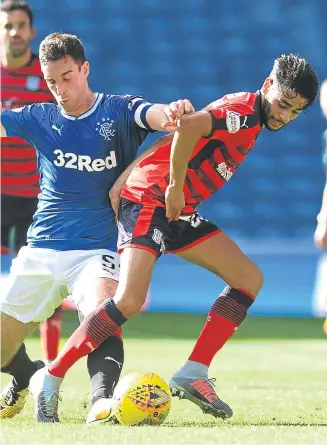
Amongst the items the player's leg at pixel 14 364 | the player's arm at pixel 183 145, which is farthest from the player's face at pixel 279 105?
the player's leg at pixel 14 364

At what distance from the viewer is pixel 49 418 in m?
5.08

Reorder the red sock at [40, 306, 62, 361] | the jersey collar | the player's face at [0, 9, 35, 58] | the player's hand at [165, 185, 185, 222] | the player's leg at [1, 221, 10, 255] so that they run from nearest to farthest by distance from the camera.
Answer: the player's hand at [165, 185, 185, 222], the jersey collar, the red sock at [40, 306, 62, 361], the player's face at [0, 9, 35, 58], the player's leg at [1, 221, 10, 255]

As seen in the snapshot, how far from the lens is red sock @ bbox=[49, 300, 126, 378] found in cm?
504

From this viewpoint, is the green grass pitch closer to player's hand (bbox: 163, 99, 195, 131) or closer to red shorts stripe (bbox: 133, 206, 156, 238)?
red shorts stripe (bbox: 133, 206, 156, 238)

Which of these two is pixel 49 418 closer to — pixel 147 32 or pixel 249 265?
pixel 249 265

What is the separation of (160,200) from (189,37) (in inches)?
394

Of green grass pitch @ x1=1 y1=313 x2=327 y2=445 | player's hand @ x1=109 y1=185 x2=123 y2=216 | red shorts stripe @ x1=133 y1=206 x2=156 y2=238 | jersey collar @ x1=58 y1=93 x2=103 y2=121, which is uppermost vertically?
jersey collar @ x1=58 y1=93 x2=103 y2=121

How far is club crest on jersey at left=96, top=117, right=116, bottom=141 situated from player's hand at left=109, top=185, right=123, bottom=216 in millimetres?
256

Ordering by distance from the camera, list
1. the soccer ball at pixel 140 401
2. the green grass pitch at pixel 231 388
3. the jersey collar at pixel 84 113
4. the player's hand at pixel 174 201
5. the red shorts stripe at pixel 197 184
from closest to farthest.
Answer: the green grass pitch at pixel 231 388
the soccer ball at pixel 140 401
the player's hand at pixel 174 201
the red shorts stripe at pixel 197 184
the jersey collar at pixel 84 113

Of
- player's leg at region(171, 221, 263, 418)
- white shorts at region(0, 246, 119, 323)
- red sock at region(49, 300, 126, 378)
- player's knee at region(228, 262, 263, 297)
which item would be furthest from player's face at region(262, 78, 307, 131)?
red sock at region(49, 300, 126, 378)

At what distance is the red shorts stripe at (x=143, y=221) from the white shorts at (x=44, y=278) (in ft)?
0.84

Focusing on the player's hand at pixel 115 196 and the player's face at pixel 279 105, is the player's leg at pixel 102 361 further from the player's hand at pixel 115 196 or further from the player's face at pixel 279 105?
the player's face at pixel 279 105

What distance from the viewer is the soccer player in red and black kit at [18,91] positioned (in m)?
7.09

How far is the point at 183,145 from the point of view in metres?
4.96
